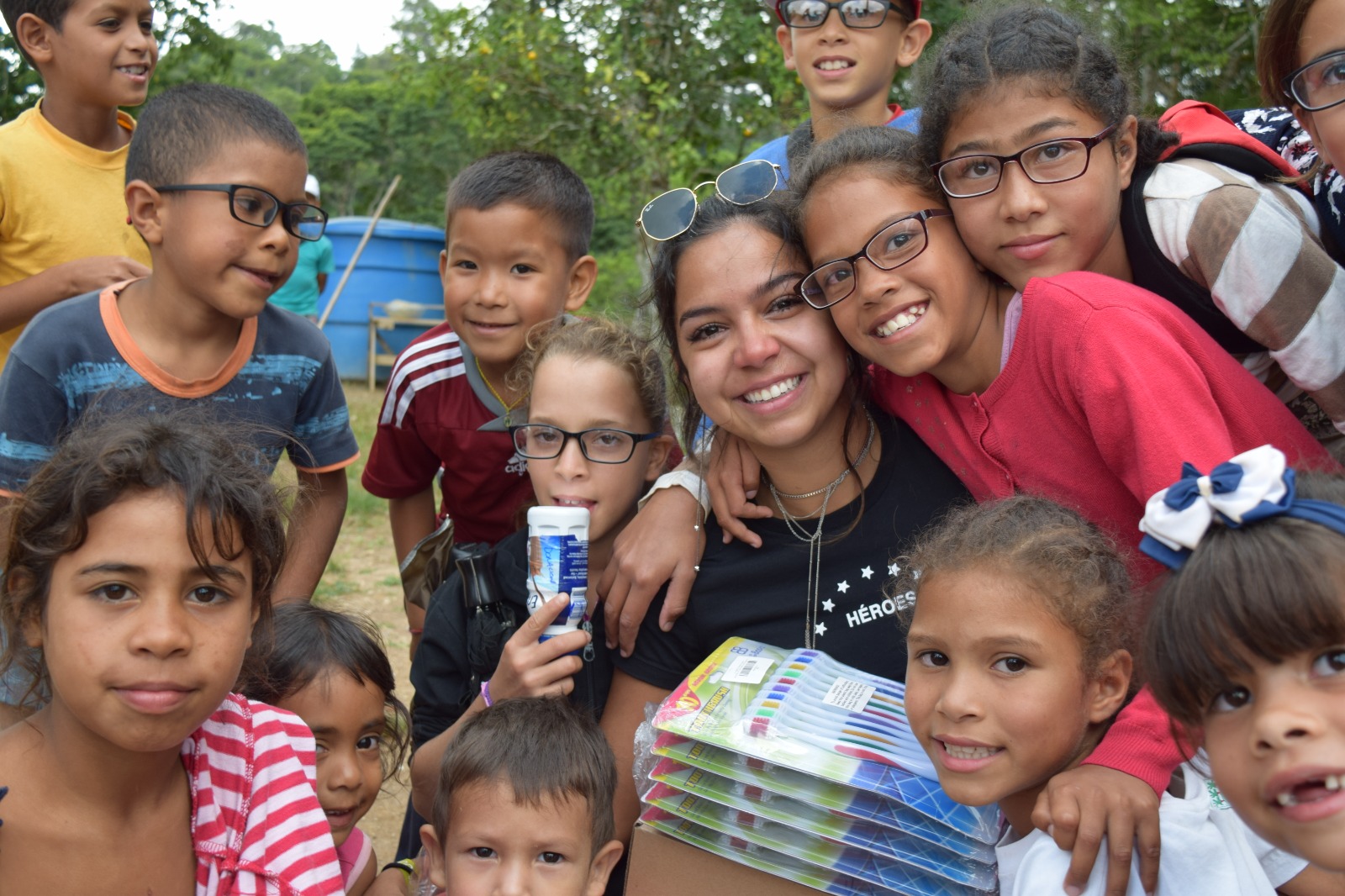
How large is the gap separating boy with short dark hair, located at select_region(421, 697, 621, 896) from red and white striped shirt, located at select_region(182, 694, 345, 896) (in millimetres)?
A: 253

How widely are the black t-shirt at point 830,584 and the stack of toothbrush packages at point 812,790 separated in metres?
0.24

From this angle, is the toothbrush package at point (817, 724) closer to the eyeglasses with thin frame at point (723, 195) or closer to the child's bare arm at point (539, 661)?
the child's bare arm at point (539, 661)

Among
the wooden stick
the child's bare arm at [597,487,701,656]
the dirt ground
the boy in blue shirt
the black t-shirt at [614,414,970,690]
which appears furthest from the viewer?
the wooden stick

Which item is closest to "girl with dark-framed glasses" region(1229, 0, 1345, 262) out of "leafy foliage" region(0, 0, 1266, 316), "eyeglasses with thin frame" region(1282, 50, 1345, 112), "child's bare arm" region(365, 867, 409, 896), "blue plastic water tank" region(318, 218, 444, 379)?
"eyeglasses with thin frame" region(1282, 50, 1345, 112)

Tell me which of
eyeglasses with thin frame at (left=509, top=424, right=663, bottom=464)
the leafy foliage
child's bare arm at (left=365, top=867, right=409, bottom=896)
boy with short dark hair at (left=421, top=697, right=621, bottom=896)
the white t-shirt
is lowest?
child's bare arm at (left=365, top=867, right=409, bottom=896)

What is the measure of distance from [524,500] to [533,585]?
1.15 m

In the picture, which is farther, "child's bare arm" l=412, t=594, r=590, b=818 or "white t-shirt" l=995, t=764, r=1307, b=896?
"child's bare arm" l=412, t=594, r=590, b=818

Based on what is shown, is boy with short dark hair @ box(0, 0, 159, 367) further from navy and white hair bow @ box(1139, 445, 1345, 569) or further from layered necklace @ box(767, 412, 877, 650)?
navy and white hair bow @ box(1139, 445, 1345, 569)

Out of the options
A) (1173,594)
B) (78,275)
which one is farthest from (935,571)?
(78,275)

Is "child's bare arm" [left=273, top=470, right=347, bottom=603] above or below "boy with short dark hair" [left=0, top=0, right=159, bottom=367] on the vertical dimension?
below

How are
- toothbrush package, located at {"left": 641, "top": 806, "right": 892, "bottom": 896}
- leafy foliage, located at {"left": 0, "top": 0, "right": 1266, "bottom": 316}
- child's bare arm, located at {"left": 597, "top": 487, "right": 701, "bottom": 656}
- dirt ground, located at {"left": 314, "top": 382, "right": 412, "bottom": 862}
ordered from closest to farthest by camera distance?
toothbrush package, located at {"left": 641, "top": 806, "right": 892, "bottom": 896} < child's bare arm, located at {"left": 597, "top": 487, "right": 701, "bottom": 656} < dirt ground, located at {"left": 314, "top": 382, "right": 412, "bottom": 862} < leafy foliage, located at {"left": 0, "top": 0, "right": 1266, "bottom": 316}

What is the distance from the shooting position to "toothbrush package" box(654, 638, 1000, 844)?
1974mm

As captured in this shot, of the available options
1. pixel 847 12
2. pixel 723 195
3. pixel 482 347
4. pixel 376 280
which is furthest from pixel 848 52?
pixel 376 280

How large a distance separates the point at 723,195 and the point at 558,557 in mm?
977
